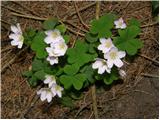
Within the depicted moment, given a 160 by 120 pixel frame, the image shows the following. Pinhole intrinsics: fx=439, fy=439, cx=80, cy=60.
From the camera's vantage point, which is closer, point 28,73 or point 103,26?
point 103,26

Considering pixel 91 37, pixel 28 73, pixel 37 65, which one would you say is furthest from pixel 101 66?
pixel 28 73

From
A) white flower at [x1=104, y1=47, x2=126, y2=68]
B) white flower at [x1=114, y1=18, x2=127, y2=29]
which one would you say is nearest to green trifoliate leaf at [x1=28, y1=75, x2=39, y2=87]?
white flower at [x1=104, y1=47, x2=126, y2=68]

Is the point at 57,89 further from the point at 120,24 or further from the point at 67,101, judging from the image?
the point at 120,24

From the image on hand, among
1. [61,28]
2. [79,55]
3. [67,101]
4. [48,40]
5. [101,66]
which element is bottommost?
[67,101]

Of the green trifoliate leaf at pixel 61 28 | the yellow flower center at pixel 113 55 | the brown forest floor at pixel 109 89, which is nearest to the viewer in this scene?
the yellow flower center at pixel 113 55

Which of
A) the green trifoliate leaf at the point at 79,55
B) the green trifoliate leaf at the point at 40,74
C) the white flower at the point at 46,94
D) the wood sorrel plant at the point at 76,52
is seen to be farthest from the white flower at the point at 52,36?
the white flower at the point at 46,94

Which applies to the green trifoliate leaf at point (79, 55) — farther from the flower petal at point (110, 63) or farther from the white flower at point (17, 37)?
the white flower at point (17, 37)

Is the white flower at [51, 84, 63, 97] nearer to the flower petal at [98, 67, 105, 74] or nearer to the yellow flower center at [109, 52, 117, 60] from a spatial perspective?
the flower petal at [98, 67, 105, 74]

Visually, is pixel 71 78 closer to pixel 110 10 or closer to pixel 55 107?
pixel 55 107
